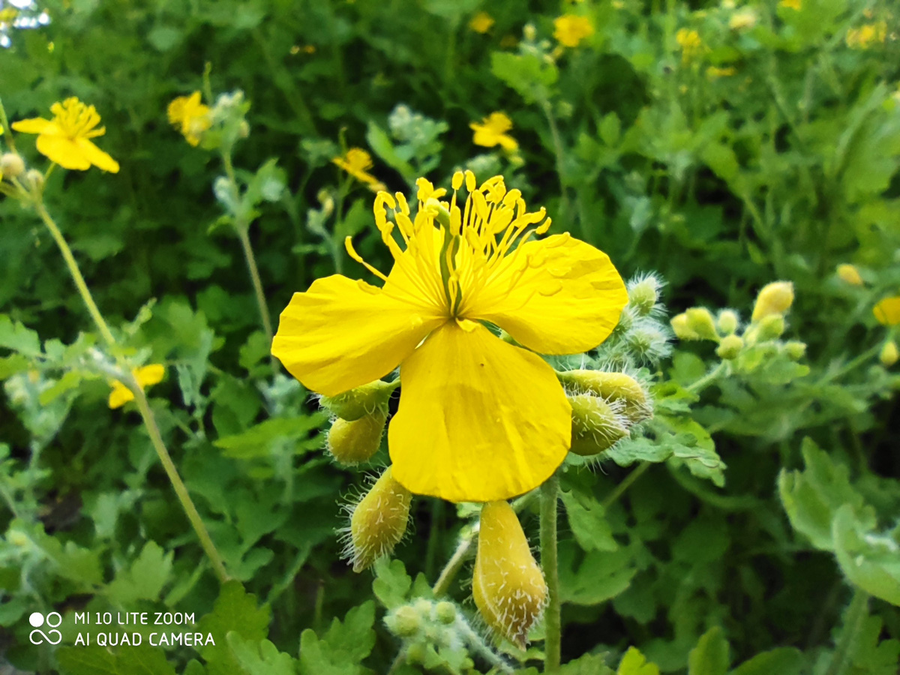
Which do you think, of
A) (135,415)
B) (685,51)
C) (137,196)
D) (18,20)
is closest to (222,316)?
(135,415)

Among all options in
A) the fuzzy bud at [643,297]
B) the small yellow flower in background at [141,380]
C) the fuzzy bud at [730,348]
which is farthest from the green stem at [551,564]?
the small yellow flower in background at [141,380]

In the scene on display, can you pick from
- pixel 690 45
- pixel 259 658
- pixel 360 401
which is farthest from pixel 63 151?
pixel 690 45

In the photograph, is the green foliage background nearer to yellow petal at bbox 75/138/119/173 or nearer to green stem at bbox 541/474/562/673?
green stem at bbox 541/474/562/673

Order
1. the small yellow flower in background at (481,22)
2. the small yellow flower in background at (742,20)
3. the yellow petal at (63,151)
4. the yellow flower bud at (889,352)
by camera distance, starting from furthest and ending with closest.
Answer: the small yellow flower in background at (481,22) < the small yellow flower in background at (742,20) < the yellow flower bud at (889,352) < the yellow petal at (63,151)

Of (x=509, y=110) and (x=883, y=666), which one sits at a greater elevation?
(x=509, y=110)

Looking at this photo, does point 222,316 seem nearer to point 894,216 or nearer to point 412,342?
point 412,342

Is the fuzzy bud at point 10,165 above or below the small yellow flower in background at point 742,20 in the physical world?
below

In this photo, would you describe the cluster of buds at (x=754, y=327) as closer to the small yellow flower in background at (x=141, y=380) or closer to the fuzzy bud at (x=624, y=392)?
the fuzzy bud at (x=624, y=392)
